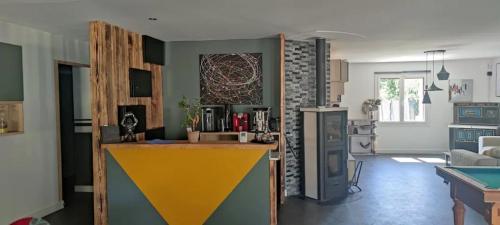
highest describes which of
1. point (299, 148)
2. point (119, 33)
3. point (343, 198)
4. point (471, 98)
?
point (119, 33)

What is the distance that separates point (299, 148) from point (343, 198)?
3.08 feet

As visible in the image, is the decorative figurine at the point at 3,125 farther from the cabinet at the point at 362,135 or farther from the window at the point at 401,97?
the window at the point at 401,97

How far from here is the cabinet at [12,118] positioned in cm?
416

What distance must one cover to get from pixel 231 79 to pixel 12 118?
2.78 metres

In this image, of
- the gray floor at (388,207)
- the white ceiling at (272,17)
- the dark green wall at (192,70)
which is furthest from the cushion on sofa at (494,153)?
the dark green wall at (192,70)

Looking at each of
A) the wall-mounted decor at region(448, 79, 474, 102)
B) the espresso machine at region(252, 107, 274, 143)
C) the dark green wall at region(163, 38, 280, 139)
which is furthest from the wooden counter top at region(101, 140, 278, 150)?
the wall-mounted decor at region(448, 79, 474, 102)

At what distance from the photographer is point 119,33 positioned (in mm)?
4402

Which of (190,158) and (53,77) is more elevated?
(53,77)

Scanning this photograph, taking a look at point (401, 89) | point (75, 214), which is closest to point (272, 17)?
point (75, 214)

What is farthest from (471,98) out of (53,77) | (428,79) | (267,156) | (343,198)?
(53,77)

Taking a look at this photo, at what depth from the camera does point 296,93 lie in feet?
18.4

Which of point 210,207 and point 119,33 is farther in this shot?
point 119,33

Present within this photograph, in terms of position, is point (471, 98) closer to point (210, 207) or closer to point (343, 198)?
point (343, 198)

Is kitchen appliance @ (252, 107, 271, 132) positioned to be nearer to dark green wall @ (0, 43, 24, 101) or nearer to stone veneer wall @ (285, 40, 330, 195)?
stone veneer wall @ (285, 40, 330, 195)
